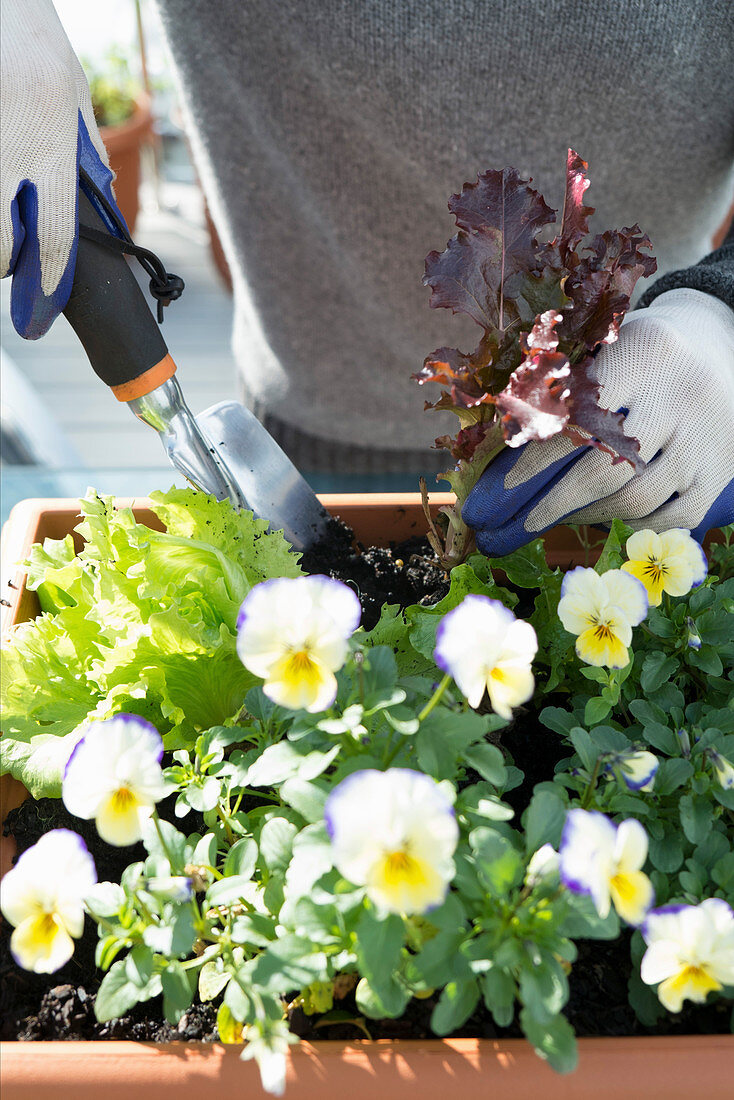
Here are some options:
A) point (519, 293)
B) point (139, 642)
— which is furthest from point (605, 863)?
point (519, 293)

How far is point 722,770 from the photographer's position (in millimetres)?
581

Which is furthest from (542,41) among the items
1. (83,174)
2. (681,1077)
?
(681,1077)

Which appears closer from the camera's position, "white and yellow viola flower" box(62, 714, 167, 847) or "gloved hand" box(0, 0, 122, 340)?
"white and yellow viola flower" box(62, 714, 167, 847)

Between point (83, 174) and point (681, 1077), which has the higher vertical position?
point (83, 174)

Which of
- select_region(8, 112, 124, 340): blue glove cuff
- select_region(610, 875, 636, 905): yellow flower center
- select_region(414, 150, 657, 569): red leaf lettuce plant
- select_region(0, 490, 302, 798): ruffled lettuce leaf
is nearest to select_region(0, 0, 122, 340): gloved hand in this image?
select_region(8, 112, 124, 340): blue glove cuff

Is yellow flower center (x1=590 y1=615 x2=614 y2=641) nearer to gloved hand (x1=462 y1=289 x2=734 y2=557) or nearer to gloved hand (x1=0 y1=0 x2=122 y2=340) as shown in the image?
gloved hand (x1=462 y1=289 x2=734 y2=557)

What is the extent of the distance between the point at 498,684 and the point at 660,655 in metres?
0.26

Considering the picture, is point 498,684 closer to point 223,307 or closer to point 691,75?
point 691,75

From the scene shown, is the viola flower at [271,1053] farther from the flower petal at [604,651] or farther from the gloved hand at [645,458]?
the gloved hand at [645,458]

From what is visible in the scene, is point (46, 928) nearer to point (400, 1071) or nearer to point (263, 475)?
point (400, 1071)

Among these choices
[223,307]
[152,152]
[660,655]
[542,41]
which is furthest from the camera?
[152,152]

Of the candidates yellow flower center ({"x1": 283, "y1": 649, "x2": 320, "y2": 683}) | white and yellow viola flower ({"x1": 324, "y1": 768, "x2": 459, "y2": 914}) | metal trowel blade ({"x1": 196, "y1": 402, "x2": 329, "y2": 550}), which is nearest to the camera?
white and yellow viola flower ({"x1": 324, "y1": 768, "x2": 459, "y2": 914})

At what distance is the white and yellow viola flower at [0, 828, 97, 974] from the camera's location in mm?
486

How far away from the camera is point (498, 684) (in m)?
0.51
